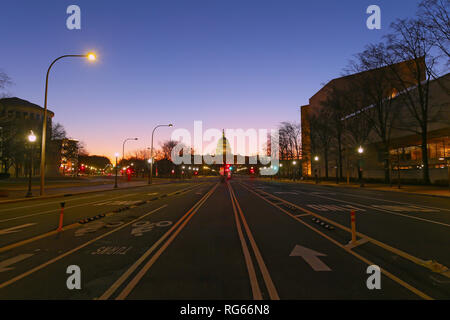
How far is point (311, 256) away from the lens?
20.2 feet

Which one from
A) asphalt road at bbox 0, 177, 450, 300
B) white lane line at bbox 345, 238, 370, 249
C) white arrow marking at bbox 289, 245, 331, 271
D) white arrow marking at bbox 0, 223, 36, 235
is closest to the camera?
asphalt road at bbox 0, 177, 450, 300

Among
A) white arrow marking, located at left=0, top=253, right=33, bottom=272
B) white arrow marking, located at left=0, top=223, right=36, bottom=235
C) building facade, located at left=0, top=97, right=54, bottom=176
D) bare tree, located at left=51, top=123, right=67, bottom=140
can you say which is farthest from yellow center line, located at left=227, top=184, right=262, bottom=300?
bare tree, located at left=51, top=123, right=67, bottom=140

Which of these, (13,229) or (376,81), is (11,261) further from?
(376,81)

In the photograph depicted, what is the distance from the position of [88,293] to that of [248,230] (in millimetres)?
5738

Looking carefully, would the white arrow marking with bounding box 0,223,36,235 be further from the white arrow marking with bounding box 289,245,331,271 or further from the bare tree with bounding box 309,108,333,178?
the bare tree with bounding box 309,108,333,178

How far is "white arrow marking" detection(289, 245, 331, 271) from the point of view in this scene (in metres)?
5.43

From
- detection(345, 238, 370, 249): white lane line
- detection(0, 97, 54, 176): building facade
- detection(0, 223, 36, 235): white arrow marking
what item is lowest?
detection(0, 223, 36, 235): white arrow marking

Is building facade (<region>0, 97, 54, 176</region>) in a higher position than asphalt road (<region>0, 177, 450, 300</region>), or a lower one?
higher

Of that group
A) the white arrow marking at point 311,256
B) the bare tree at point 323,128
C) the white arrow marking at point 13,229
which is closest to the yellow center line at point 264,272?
the white arrow marking at point 311,256

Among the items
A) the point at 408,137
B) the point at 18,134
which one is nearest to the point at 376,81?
the point at 408,137

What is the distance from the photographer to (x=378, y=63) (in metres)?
33.9

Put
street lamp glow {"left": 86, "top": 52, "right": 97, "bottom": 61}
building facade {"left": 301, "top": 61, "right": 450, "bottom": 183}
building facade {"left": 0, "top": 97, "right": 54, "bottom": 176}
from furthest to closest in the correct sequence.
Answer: building facade {"left": 301, "top": 61, "right": 450, "bottom": 183}
building facade {"left": 0, "top": 97, "right": 54, "bottom": 176}
street lamp glow {"left": 86, "top": 52, "right": 97, "bottom": 61}

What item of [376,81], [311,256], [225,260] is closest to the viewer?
[225,260]
